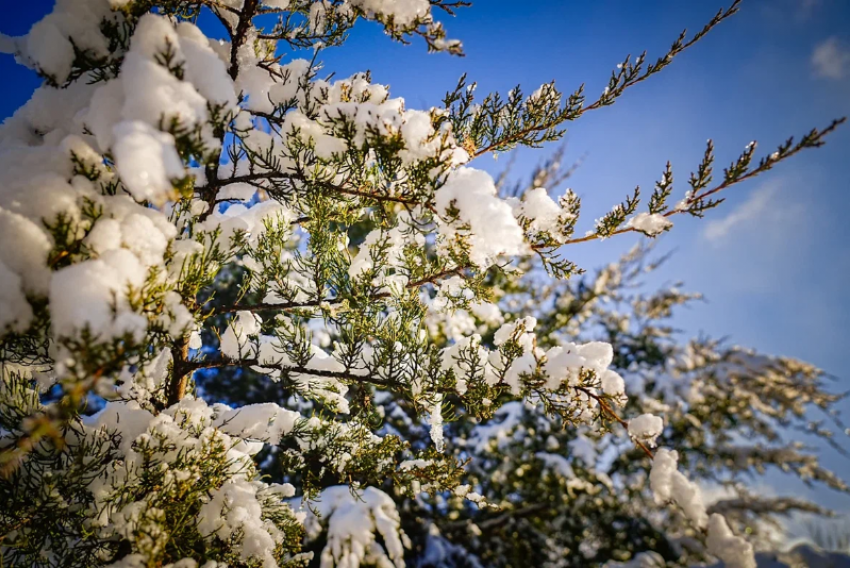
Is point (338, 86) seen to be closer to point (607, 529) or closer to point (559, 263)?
point (559, 263)

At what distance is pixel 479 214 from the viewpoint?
1481 mm

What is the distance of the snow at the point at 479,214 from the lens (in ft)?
4.74

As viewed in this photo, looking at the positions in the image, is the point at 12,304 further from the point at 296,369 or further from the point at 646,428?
the point at 646,428

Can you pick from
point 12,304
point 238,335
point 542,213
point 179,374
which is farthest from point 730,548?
point 12,304

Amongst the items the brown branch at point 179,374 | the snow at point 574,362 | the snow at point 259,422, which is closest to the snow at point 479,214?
the snow at point 574,362

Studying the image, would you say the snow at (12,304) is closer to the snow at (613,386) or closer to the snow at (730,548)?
the snow at (613,386)

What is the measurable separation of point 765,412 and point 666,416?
8.48 ft

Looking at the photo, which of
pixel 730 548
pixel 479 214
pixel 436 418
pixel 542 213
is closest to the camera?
pixel 479 214

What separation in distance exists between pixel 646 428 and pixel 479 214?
1.59 metres

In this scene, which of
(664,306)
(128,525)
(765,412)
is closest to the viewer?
(128,525)

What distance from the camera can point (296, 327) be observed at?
7.27ft

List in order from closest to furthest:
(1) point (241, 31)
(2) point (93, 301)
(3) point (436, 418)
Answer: (2) point (93, 301) → (3) point (436, 418) → (1) point (241, 31)

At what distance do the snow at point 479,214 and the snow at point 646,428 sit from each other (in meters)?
1.27

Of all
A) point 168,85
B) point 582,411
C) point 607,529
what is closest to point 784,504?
point 607,529
